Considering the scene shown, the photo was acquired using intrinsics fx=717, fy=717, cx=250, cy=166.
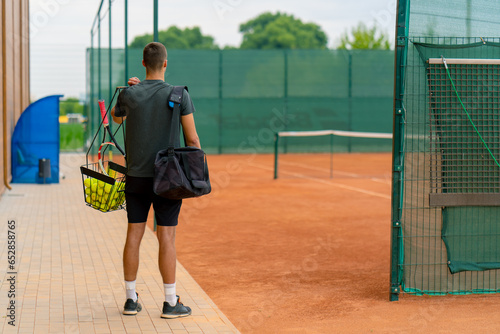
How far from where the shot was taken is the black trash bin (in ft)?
47.1

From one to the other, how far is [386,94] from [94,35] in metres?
10.9

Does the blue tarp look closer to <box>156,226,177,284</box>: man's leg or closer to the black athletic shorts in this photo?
the black athletic shorts

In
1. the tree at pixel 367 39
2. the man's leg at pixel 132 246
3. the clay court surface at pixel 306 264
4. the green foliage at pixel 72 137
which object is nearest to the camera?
the man's leg at pixel 132 246

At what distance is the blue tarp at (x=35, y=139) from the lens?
14391 mm

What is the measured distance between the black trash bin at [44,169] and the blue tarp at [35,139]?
7 centimetres

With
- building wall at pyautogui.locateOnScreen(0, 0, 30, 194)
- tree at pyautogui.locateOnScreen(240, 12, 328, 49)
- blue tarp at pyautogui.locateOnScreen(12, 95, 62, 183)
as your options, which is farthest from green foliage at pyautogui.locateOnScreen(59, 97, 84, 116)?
tree at pyautogui.locateOnScreen(240, 12, 328, 49)

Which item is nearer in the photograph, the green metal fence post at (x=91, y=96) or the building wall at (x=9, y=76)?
the building wall at (x=9, y=76)

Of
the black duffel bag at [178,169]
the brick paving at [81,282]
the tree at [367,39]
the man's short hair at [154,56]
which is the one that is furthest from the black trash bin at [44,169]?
the tree at [367,39]

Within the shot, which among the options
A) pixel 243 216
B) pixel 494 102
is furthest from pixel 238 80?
pixel 494 102

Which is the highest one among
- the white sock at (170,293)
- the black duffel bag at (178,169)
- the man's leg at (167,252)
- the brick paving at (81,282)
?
the black duffel bag at (178,169)

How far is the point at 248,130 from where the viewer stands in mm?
25984

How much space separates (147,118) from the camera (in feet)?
14.6

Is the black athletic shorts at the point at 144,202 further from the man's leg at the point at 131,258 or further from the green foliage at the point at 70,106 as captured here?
the green foliage at the point at 70,106

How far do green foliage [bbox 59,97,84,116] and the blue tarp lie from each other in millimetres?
8964
